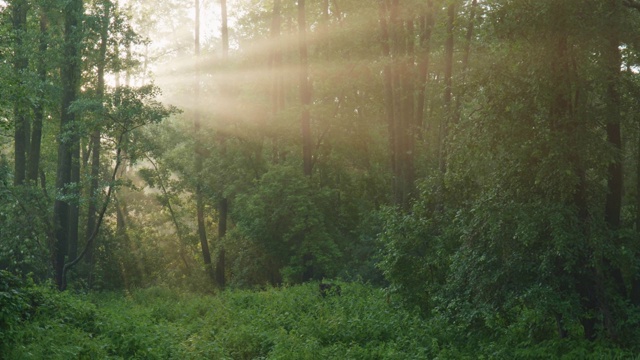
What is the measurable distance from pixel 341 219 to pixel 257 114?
7060mm

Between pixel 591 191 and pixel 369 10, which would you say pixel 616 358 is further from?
pixel 369 10

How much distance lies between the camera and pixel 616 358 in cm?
1216

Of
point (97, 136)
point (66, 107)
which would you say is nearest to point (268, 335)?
point (97, 136)

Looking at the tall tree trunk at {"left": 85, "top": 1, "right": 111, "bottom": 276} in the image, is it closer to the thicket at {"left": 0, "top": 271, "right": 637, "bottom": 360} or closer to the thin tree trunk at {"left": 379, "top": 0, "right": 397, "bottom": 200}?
the thin tree trunk at {"left": 379, "top": 0, "right": 397, "bottom": 200}

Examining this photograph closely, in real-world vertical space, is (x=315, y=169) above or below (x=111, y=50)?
below

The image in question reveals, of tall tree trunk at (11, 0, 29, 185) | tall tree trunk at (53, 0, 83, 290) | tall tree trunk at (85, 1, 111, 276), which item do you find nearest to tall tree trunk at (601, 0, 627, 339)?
tall tree trunk at (85, 1, 111, 276)

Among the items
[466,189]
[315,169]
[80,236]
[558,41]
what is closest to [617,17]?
[558,41]

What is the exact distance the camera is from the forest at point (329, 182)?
12.9 m

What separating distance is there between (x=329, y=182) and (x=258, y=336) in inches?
673

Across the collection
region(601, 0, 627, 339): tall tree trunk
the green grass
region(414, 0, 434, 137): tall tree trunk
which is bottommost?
the green grass

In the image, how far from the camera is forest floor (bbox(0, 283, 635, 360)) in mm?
12445

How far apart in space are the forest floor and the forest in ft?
0.24

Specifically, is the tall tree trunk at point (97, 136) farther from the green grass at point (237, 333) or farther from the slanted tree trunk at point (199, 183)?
the green grass at point (237, 333)

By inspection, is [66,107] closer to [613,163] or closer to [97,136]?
[97,136]
